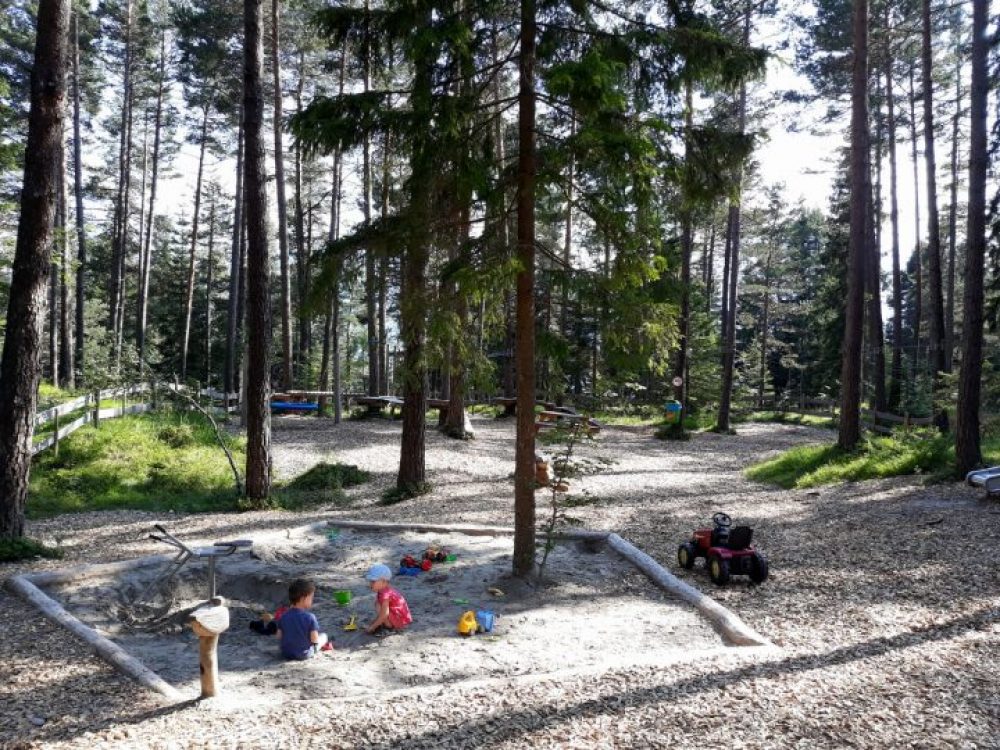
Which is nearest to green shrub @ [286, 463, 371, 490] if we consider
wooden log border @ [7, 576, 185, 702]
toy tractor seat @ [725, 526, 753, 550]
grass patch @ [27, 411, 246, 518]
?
grass patch @ [27, 411, 246, 518]

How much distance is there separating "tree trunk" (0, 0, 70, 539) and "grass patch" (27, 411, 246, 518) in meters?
3.25

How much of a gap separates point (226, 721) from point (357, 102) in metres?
4.44

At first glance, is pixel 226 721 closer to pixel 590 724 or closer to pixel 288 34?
pixel 590 724

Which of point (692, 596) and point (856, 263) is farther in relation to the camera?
point (856, 263)

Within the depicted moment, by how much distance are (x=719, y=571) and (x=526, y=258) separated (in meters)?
3.22

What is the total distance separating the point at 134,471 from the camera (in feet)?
38.6

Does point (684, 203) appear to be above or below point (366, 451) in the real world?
above

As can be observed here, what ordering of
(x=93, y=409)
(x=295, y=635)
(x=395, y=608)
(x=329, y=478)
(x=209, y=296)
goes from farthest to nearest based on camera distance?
1. (x=209, y=296)
2. (x=93, y=409)
3. (x=329, y=478)
4. (x=395, y=608)
5. (x=295, y=635)

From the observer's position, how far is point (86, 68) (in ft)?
80.8

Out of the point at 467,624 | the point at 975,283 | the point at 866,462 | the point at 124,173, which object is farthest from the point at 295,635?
the point at 124,173

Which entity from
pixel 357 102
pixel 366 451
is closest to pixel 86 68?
pixel 366 451

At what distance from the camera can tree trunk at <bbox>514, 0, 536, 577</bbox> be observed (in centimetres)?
592

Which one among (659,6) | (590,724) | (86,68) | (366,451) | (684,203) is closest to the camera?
(590,724)

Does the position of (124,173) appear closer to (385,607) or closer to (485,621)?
(385,607)
